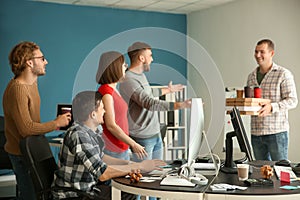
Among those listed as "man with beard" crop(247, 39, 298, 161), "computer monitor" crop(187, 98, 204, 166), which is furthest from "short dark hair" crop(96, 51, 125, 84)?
"man with beard" crop(247, 39, 298, 161)

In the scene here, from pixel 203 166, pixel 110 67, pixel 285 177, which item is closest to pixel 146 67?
pixel 110 67

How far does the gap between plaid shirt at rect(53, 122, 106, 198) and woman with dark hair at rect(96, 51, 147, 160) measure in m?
0.21

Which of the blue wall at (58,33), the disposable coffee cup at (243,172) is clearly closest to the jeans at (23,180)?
the disposable coffee cup at (243,172)

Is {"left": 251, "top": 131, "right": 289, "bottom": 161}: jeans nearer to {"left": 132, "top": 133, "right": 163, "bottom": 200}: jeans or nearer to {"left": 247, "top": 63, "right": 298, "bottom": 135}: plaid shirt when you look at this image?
{"left": 247, "top": 63, "right": 298, "bottom": 135}: plaid shirt

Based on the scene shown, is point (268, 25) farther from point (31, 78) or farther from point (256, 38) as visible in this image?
point (31, 78)

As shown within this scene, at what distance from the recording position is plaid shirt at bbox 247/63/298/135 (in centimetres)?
372

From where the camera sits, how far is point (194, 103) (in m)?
2.07

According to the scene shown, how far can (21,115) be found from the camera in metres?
2.63

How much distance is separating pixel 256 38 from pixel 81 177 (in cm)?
388

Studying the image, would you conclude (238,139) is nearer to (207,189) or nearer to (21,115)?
(207,189)

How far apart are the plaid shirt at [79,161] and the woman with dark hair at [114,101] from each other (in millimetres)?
211

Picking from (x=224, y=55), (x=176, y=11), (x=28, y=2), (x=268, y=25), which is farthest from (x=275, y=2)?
(x=28, y=2)

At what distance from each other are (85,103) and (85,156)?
257mm

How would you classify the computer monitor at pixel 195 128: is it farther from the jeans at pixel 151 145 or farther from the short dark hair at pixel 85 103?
the jeans at pixel 151 145
